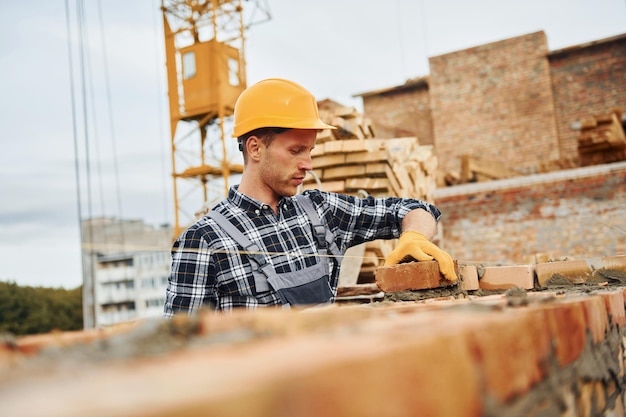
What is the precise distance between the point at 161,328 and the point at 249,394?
0.44m

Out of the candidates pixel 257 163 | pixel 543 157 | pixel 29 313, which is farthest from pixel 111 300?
pixel 257 163

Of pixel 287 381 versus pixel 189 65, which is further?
pixel 189 65

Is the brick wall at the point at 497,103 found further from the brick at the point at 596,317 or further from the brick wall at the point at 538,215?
the brick at the point at 596,317

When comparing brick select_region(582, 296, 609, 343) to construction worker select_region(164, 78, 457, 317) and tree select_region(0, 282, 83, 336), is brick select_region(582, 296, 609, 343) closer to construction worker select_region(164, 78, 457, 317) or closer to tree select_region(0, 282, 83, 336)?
construction worker select_region(164, 78, 457, 317)

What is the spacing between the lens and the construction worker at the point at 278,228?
8.75 feet

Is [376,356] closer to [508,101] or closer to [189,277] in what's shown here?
[189,277]

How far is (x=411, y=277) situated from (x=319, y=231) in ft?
2.13

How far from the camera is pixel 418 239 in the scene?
2842 mm

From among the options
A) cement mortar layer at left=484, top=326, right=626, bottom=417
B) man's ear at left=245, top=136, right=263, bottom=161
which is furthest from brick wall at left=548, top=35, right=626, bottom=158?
cement mortar layer at left=484, top=326, right=626, bottom=417

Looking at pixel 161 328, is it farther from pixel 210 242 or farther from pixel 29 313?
pixel 29 313

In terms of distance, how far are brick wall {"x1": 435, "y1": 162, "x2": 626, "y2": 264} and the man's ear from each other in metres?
7.00

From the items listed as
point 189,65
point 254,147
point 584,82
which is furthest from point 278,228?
point 189,65

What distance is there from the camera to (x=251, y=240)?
2.77 metres

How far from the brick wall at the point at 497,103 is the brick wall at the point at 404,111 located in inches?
24.6
